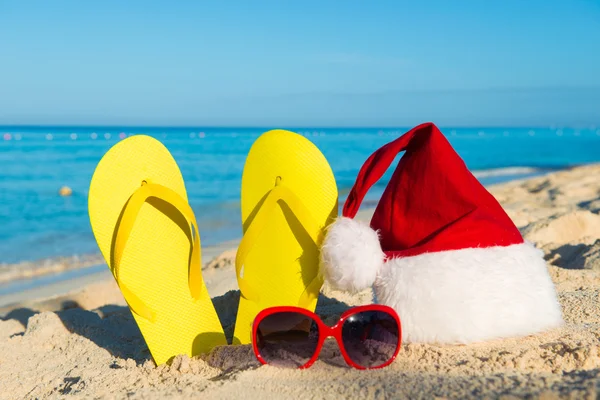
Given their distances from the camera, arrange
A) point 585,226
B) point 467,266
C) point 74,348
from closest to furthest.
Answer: point 467,266 → point 74,348 → point 585,226

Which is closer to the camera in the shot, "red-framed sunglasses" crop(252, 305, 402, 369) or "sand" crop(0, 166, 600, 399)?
"sand" crop(0, 166, 600, 399)

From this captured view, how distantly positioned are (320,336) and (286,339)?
13 cm

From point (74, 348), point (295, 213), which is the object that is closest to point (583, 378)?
point (295, 213)

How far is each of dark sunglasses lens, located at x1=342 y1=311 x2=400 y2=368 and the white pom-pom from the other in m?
0.13

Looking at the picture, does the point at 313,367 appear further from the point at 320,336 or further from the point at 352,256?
the point at 352,256

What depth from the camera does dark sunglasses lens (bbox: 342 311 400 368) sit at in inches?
67.4

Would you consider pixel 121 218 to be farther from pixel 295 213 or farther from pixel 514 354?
pixel 514 354

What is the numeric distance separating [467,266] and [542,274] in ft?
1.05

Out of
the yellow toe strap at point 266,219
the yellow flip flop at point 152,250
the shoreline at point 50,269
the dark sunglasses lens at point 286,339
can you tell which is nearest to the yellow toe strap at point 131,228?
the yellow flip flop at point 152,250

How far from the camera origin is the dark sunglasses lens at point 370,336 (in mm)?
1713

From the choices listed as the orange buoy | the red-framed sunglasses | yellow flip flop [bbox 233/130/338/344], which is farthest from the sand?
the orange buoy

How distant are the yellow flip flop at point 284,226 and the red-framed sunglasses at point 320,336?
1.05ft

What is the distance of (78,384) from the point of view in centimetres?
205

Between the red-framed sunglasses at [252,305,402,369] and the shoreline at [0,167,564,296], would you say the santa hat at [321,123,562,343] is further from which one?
the shoreline at [0,167,564,296]
